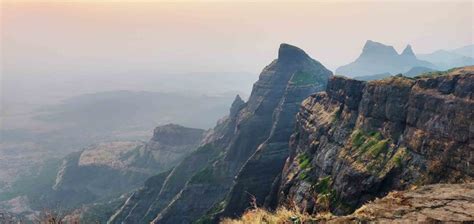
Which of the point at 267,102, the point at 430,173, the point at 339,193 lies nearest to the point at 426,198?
the point at 430,173

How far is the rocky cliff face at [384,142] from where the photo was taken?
53.8m

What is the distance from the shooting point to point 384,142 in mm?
67625

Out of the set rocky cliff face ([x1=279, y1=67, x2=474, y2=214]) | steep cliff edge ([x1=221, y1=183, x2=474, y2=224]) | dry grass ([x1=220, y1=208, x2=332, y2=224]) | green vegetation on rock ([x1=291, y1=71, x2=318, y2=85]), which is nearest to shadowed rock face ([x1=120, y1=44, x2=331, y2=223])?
green vegetation on rock ([x1=291, y1=71, x2=318, y2=85])

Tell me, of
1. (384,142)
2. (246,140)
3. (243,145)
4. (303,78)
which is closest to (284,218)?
(384,142)

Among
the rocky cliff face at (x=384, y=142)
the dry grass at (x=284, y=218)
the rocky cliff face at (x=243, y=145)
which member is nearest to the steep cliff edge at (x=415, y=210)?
the dry grass at (x=284, y=218)

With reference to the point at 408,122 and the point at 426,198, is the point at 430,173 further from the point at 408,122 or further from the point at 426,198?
the point at 426,198

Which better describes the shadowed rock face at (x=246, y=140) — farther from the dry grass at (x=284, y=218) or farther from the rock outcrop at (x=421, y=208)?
the rock outcrop at (x=421, y=208)

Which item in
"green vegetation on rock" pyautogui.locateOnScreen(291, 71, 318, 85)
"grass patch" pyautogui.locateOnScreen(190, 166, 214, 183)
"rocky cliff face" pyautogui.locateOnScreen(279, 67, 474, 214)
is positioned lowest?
"grass patch" pyautogui.locateOnScreen(190, 166, 214, 183)

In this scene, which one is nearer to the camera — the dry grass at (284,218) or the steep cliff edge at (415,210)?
the steep cliff edge at (415,210)

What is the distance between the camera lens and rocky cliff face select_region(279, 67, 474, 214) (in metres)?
53.8

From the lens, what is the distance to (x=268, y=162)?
14150cm

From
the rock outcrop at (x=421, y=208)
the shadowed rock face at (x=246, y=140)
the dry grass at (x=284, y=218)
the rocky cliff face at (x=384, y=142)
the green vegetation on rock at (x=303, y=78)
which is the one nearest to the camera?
the rock outcrop at (x=421, y=208)

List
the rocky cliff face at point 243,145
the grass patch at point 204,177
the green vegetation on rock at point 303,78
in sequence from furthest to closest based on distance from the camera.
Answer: the green vegetation on rock at point 303,78, the grass patch at point 204,177, the rocky cliff face at point 243,145

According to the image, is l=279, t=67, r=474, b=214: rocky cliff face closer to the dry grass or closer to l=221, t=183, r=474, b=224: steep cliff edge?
the dry grass
